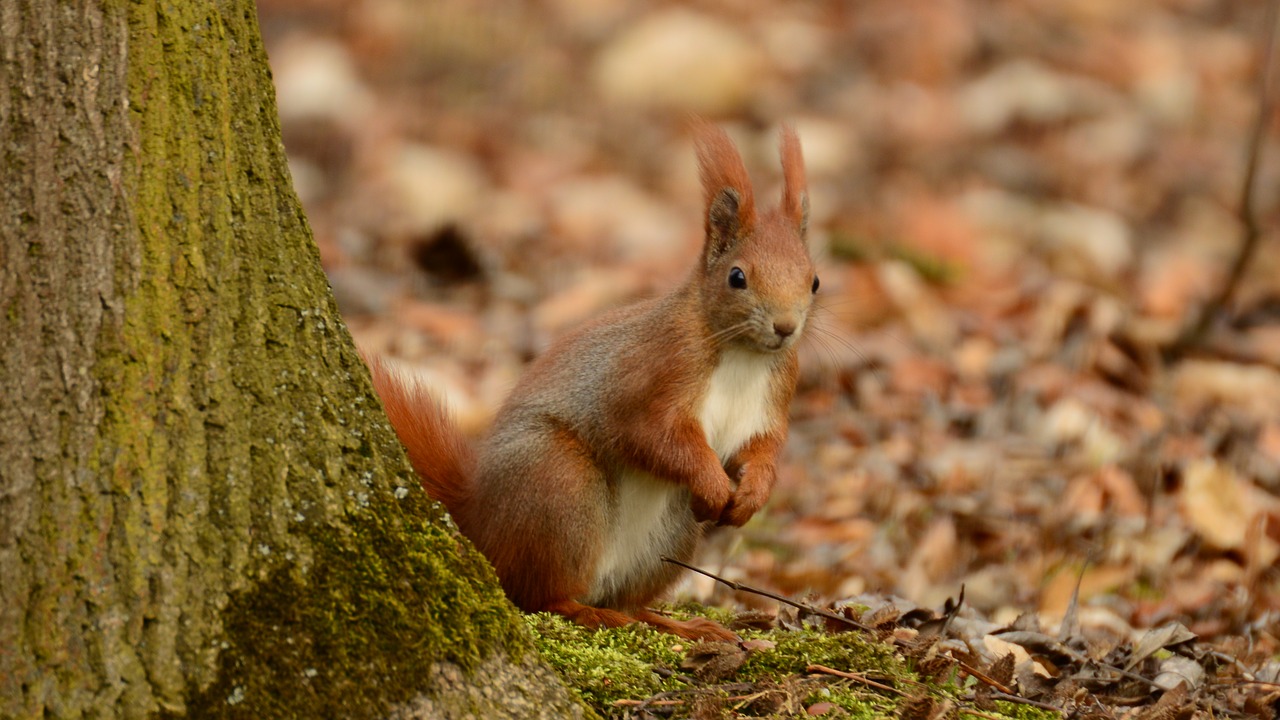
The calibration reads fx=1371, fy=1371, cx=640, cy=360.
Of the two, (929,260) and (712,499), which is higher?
(929,260)

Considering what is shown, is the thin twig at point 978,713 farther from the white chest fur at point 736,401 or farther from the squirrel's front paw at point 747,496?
the white chest fur at point 736,401

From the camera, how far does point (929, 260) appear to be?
600 cm

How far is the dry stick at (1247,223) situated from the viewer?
4.72 m

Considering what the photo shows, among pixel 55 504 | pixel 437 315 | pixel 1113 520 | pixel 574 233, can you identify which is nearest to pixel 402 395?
pixel 55 504

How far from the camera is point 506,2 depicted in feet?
26.6

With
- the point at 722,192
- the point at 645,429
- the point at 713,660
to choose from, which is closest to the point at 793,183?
the point at 722,192

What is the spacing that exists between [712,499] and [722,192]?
629 mm

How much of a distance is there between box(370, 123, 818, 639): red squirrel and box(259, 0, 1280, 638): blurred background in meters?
0.39

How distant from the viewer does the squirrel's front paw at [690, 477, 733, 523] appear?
2.66 m

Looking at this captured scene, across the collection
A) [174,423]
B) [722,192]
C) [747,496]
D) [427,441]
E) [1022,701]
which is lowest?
[1022,701]

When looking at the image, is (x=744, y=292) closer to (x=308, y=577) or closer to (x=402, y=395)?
(x=402, y=395)

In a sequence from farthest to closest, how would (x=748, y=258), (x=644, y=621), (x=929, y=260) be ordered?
1. (x=929, y=260)
2. (x=748, y=258)
3. (x=644, y=621)

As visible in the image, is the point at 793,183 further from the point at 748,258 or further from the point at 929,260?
the point at 929,260

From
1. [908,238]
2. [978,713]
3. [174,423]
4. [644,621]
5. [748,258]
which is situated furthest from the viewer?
[908,238]
